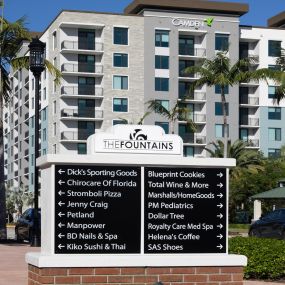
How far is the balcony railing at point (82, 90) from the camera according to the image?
83438mm

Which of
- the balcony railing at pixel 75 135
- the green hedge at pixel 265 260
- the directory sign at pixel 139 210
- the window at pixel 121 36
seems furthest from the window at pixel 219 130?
the directory sign at pixel 139 210

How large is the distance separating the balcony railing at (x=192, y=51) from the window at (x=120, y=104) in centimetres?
872

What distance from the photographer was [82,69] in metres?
83.9

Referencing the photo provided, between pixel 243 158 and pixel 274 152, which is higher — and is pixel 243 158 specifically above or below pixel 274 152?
below

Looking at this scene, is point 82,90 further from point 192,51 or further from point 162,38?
point 192,51

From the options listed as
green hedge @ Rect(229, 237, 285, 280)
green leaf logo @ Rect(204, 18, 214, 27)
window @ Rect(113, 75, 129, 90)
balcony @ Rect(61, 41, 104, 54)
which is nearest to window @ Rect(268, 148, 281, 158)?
green leaf logo @ Rect(204, 18, 214, 27)

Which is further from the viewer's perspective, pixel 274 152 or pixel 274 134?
pixel 274 134

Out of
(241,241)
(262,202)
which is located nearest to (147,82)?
(262,202)

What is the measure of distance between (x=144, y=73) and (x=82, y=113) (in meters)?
8.31

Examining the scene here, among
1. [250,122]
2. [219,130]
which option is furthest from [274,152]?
[219,130]

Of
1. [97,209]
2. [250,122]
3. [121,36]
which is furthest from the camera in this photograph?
[250,122]

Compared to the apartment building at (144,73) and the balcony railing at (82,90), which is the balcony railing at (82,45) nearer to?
the apartment building at (144,73)

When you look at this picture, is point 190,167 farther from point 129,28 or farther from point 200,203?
point 129,28

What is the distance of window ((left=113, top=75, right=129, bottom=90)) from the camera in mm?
84812
